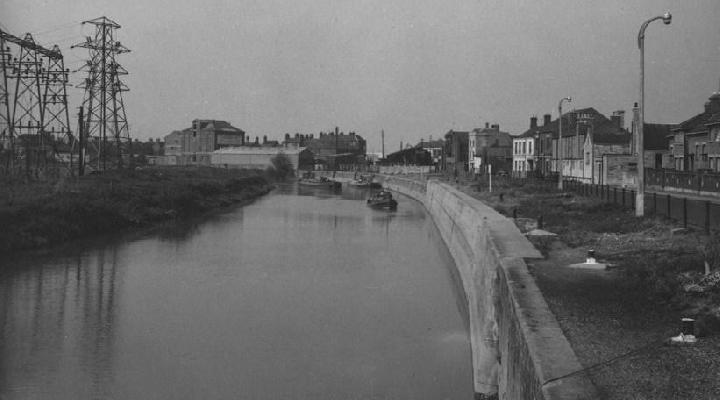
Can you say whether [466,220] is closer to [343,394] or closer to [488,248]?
[488,248]

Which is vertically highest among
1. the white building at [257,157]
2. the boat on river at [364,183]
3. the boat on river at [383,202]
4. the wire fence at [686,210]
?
the white building at [257,157]

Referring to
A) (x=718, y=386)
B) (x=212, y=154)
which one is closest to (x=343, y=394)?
(x=718, y=386)

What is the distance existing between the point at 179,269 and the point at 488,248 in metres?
12.7

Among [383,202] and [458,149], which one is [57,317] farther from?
[458,149]

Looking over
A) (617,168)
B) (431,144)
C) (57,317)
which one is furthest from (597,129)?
(431,144)

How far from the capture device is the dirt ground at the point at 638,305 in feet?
22.5

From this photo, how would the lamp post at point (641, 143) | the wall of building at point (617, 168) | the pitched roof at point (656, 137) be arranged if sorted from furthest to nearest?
the pitched roof at point (656, 137), the wall of building at point (617, 168), the lamp post at point (641, 143)

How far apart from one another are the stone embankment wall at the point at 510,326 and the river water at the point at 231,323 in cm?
83

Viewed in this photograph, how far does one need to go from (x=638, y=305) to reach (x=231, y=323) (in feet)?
37.0

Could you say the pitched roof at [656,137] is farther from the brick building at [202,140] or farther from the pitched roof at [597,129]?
the brick building at [202,140]

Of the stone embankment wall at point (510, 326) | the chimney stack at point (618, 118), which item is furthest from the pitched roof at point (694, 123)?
the stone embankment wall at point (510, 326)

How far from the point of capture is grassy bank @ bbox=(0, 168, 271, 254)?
3062 centimetres

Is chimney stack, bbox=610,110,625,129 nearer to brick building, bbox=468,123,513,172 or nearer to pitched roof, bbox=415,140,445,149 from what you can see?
brick building, bbox=468,123,513,172

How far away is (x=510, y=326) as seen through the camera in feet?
33.6
